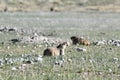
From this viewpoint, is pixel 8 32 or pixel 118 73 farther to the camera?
pixel 8 32

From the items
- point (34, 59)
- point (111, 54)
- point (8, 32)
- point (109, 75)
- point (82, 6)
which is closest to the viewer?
point (109, 75)

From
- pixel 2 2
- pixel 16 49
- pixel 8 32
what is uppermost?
pixel 16 49

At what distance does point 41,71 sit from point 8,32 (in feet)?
58.8

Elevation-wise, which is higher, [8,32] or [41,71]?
[41,71]

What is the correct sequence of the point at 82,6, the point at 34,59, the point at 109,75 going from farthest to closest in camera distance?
the point at 82,6
the point at 34,59
the point at 109,75

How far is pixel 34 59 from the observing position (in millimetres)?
19047

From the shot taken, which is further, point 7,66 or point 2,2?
point 2,2

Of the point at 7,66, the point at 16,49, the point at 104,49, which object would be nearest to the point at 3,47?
the point at 16,49

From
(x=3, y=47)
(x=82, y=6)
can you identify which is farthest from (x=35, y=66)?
(x=82, y=6)

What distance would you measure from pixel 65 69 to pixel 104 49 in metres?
7.22

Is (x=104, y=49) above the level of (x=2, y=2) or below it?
above

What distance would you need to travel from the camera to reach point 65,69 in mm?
17250

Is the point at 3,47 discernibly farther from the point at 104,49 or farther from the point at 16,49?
the point at 104,49

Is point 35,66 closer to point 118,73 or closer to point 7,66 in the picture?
point 7,66
